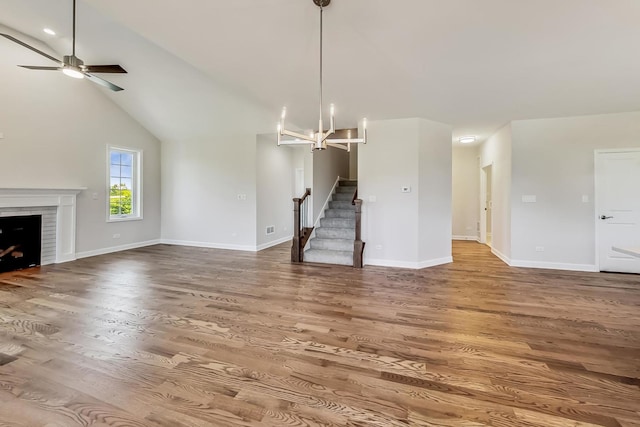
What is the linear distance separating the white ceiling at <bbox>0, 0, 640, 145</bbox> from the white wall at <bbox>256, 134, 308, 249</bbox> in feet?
6.93

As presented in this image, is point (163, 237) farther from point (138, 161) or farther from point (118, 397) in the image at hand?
point (118, 397)

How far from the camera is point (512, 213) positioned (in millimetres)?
5117

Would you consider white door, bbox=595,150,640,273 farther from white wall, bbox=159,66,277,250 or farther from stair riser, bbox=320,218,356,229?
white wall, bbox=159,66,277,250

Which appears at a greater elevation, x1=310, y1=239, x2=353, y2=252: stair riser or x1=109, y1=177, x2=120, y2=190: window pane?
x1=109, y1=177, x2=120, y2=190: window pane

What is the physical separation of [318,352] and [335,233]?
147 inches

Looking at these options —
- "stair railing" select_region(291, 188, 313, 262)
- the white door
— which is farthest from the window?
the white door

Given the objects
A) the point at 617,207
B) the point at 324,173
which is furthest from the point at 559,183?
the point at 324,173

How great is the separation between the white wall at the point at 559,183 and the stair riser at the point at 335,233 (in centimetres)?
300

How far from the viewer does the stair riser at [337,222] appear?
237 inches

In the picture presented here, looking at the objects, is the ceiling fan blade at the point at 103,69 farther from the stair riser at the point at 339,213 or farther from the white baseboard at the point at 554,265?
the white baseboard at the point at 554,265

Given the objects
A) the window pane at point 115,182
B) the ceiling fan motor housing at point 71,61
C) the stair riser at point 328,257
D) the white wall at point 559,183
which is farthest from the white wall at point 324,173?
the window pane at point 115,182

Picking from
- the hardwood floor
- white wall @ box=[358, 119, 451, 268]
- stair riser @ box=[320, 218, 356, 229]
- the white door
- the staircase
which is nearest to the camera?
the hardwood floor

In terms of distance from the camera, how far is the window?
6.33 meters

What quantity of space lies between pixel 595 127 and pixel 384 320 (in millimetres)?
5051
